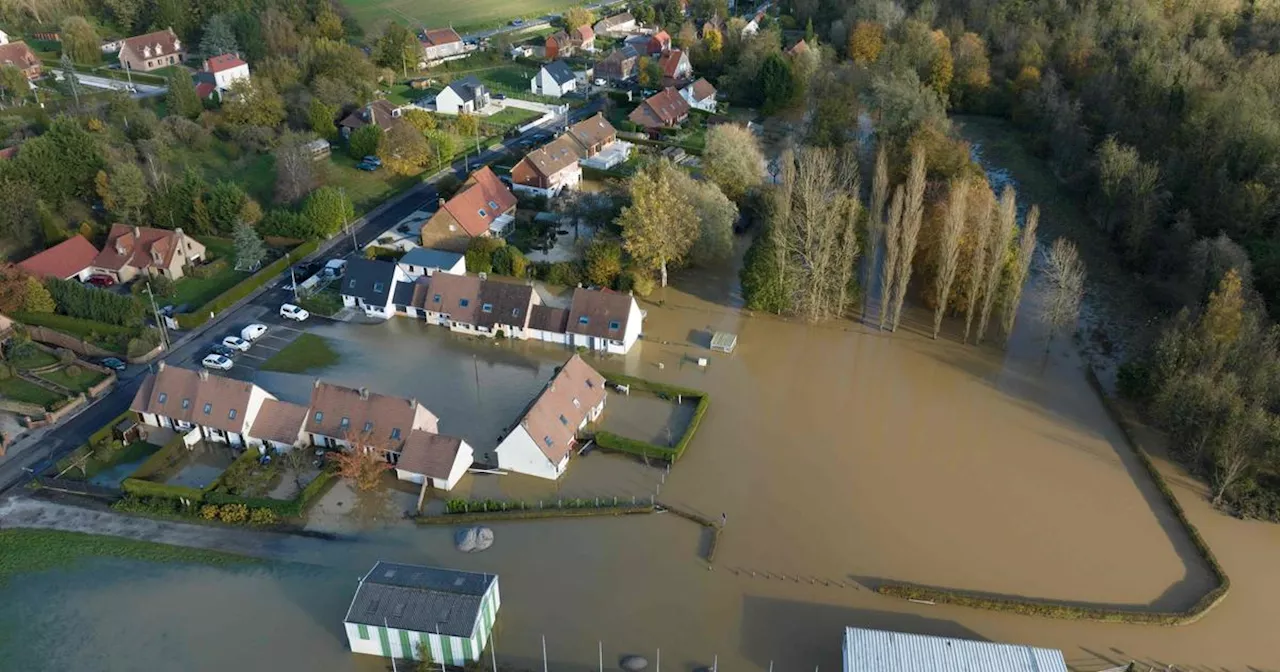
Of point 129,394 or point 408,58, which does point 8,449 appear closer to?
point 129,394

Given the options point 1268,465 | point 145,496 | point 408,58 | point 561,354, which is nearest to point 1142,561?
point 1268,465

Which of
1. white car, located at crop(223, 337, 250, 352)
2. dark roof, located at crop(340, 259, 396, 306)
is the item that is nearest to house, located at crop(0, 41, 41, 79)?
dark roof, located at crop(340, 259, 396, 306)

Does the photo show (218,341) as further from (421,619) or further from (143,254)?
(421,619)

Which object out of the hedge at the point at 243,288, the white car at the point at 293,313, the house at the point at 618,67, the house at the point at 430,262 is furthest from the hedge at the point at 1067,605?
the house at the point at 618,67

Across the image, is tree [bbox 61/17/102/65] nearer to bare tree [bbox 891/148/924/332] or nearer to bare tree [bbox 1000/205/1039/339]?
bare tree [bbox 891/148/924/332]

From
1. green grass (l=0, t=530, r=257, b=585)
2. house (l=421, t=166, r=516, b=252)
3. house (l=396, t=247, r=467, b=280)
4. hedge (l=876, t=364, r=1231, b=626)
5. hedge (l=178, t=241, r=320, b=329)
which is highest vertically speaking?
house (l=421, t=166, r=516, b=252)

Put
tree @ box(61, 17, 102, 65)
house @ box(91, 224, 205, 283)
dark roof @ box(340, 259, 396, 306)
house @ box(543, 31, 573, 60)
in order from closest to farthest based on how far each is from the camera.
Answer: dark roof @ box(340, 259, 396, 306), house @ box(91, 224, 205, 283), tree @ box(61, 17, 102, 65), house @ box(543, 31, 573, 60)
